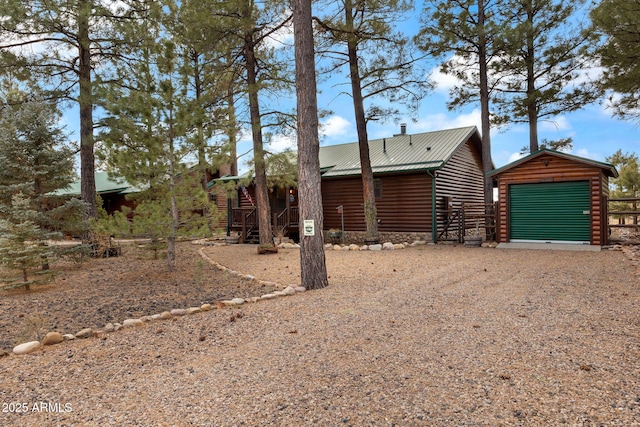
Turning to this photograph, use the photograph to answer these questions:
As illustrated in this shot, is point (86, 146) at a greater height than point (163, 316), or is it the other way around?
point (86, 146)

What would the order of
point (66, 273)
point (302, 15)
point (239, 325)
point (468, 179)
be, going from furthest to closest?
point (468, 179) → point (66, 273) → point (302, 15) → point (239, 325)

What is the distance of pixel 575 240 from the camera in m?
11.3

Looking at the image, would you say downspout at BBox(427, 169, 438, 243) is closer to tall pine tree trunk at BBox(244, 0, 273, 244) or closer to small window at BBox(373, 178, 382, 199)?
small window at BBox(373, 178, 382, 199)

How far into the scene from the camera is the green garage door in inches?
440

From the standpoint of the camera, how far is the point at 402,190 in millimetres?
14891

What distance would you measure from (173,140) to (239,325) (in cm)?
477

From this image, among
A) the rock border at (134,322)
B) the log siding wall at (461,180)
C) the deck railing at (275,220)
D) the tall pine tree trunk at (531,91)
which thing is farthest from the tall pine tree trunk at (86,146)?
the tall pine tree trunk at (531,91)

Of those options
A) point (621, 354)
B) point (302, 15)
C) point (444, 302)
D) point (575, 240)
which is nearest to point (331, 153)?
point (575, 240)

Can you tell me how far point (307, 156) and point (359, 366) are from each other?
4.08 m

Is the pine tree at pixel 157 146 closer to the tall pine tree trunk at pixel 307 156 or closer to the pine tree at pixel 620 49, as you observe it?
the tall pine tree trunk at pixel 307 156

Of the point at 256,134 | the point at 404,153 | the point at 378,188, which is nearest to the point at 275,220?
the point at 378,188

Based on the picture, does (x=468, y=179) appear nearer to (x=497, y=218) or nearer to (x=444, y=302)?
(x=497, y=218)

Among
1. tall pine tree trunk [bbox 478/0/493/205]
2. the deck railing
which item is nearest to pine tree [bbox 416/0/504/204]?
tall pine tree trunk [bbox 478/0/493/205]

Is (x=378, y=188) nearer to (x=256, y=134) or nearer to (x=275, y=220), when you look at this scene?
(x=275, y=220)
